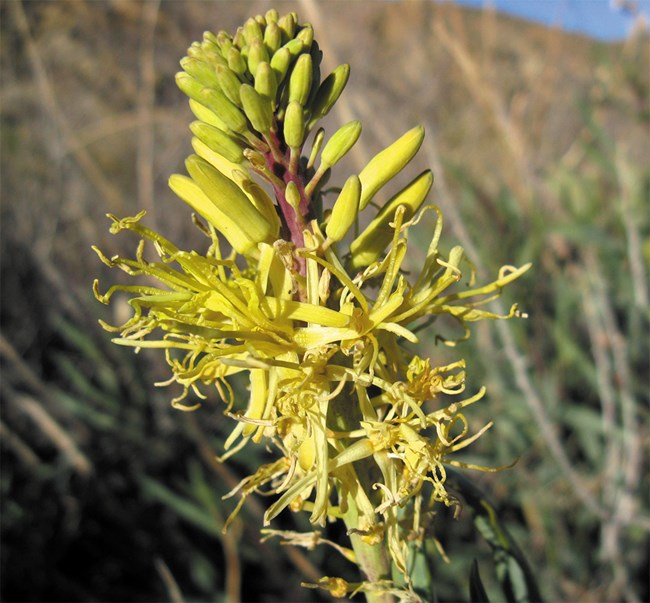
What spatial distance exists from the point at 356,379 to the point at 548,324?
2.59 meters

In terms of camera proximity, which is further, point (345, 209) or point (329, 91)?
point (329, 91)

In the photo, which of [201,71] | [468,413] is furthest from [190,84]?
[468,413]

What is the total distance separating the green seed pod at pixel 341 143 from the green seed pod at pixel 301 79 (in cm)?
8

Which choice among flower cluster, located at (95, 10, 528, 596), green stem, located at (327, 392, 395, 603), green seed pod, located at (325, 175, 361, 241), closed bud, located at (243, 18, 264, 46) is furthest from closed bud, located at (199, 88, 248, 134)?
green stem, located at (327, 392, 395, 603)

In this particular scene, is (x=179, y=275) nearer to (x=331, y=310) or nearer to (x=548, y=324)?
(x=331, y=310)

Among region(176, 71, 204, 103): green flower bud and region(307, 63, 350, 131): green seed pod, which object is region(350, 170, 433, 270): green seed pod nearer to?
region(307, 63, 350, 131): green seed pod

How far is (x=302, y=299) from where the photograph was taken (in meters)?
0.98

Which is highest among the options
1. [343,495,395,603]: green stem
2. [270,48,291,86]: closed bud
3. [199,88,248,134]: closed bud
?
[270,48,291,86]: closed bud

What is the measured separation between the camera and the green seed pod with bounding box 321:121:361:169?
0.99 metres

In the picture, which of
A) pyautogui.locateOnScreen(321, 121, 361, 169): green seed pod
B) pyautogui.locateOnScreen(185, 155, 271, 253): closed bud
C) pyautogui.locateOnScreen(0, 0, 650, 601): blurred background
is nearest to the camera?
pyautogui.locateOnScreen(185, 155, 271, 253): closed bud

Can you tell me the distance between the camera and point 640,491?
8.20 feet

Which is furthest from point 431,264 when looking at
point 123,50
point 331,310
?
point 123,50

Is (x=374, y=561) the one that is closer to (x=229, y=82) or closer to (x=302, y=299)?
(x=302, y=299)

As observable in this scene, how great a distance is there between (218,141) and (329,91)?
0.67ft
